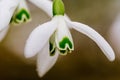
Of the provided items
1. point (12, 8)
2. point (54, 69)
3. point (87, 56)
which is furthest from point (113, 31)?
point (12, 8)

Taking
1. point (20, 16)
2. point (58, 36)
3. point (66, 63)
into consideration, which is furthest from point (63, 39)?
point (66, 63)

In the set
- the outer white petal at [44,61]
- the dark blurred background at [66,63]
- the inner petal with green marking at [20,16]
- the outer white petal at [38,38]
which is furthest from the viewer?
the dark blurred background at [66,63]

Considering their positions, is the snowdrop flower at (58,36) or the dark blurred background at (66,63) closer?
the snowdrop flower at (58,36)

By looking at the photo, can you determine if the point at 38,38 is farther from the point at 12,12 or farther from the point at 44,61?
the point at 44,61

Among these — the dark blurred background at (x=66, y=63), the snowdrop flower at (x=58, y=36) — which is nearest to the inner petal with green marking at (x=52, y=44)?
the snowdrop flower at (x=58, y=36)

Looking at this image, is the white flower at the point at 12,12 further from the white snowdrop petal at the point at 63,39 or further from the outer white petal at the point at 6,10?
the white snowdrop petal at the point at 63,39

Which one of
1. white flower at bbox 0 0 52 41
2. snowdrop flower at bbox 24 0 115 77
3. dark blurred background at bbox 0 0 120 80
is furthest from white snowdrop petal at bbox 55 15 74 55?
dark blurred background at bbox 0 0 120 80

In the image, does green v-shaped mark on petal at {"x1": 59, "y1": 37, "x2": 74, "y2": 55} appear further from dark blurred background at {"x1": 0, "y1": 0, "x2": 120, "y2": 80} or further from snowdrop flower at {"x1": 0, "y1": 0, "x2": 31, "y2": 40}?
dark blurred background at {"x1": 0, "y1": 0, "x2": 120, "y2": 80}
